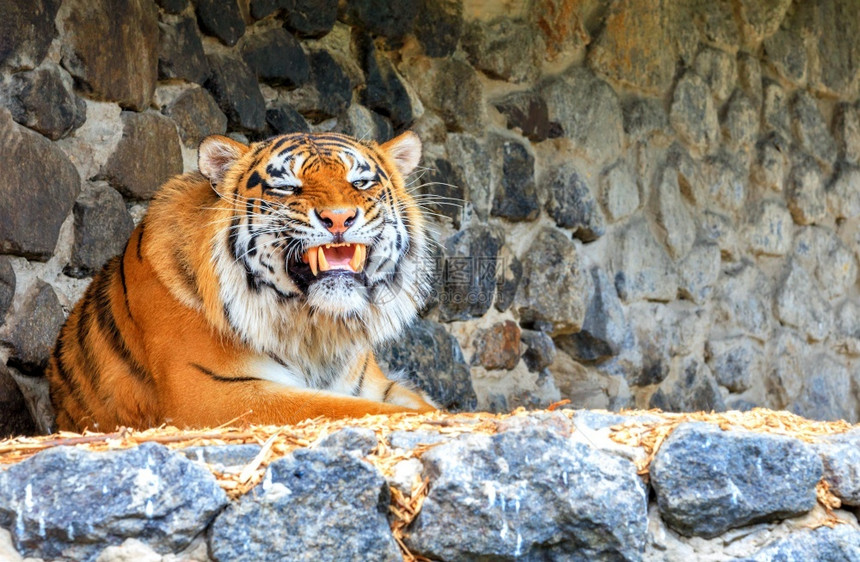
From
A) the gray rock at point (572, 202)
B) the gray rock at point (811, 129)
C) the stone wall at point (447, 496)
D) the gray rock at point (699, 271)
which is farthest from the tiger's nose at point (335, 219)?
the gray rock at point (811, 129)

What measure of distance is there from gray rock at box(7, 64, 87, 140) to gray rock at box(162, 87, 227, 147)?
36 centimetres

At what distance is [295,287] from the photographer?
9.54 ft

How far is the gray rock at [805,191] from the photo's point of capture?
579 centimetres

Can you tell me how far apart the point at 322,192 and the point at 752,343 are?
3419 millimetres

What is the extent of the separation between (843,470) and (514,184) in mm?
2536

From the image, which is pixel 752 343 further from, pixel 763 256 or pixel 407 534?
pixel 407 534

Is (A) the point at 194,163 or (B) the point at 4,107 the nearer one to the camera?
(B) the point at 4,107

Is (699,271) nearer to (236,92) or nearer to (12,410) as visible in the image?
(236,92)

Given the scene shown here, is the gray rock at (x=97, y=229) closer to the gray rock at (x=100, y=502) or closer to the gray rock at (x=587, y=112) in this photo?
the gray rock at (x=100, y=502)

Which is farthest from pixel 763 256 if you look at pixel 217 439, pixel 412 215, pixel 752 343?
pixel 217 439

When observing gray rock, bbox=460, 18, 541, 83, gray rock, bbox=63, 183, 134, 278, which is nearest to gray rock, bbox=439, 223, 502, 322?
gray rock, bbox=460, 18, 541, 83

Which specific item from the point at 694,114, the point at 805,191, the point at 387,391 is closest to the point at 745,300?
the point at 805,191

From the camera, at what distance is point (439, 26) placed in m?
4.18

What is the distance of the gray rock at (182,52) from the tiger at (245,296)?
1.38 ft
